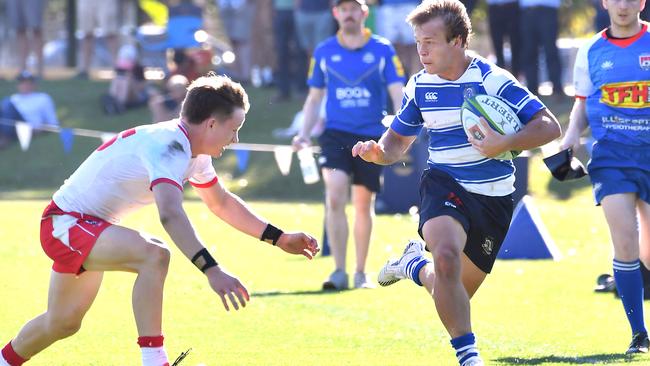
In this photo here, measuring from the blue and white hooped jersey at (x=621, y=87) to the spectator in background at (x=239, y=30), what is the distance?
15.6 meters

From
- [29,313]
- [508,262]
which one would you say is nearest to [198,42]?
[508,262]

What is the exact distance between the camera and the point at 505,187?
6.89m

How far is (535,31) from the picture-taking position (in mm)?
18547

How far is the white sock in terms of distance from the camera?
5.97m

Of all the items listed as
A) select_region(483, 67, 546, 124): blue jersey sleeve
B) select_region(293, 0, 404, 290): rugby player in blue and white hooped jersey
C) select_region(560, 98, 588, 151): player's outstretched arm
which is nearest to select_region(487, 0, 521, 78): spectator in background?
select_region(293, 0, 404, 290): rugby player in blue and white hooped jersey

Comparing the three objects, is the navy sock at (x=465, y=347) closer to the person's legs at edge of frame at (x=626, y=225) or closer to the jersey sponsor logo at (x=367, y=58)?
the person's legs at edge of frame at (x=626, y=225)

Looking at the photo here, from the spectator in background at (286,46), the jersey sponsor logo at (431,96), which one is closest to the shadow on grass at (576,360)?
the jersey sponsor logo at (431,96)

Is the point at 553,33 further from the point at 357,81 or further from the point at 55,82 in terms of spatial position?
the point at 55,82

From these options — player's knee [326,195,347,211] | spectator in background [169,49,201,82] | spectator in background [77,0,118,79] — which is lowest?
spectator in background [77,0,118,79]

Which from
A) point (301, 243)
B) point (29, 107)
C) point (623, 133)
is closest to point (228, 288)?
point (301, 243)

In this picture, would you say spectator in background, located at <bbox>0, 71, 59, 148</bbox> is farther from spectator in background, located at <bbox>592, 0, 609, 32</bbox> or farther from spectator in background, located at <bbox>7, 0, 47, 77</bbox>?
spectator in background, located at <bbox>592, 0, 609, 32</bbox>

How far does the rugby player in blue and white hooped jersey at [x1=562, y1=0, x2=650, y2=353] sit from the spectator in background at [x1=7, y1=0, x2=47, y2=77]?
17.4 meters

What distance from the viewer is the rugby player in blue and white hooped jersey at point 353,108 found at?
10750 millimetres

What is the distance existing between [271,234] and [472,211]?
1.05m
